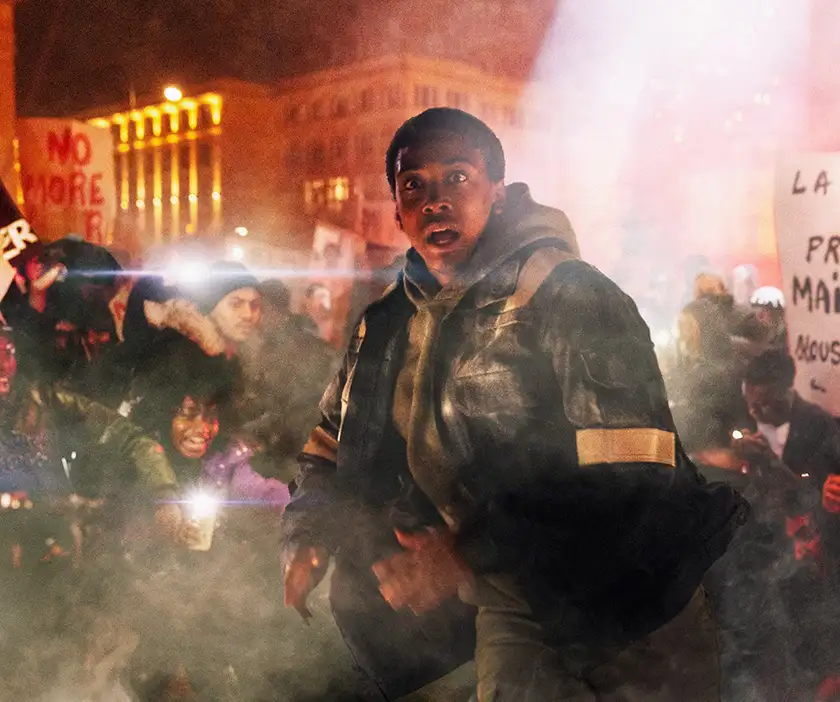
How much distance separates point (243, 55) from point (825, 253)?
142 cm

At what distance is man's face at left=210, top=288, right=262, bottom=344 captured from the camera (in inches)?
99.8

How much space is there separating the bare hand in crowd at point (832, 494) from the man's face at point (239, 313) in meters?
1.43

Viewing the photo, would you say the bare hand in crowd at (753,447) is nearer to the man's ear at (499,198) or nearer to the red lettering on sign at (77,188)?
the man's ear at (499,198)

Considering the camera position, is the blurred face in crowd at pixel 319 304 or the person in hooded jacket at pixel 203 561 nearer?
the blurred face in crowd at pixel 319 304

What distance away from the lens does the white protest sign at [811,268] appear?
2.13 meters

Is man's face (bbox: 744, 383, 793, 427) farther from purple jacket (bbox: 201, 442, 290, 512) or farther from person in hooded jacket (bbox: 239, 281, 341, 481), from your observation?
purple jacket (bbox: 201, 442, 290, 512)

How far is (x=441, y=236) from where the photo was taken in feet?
6.20

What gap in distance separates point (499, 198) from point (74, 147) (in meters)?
1.30

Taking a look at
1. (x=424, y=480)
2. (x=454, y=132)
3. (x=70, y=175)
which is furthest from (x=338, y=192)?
(x=70, y=175)

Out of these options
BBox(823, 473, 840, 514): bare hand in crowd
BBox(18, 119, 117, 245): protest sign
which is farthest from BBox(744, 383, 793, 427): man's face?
BBox(18, 119, 117, 245): protest sign

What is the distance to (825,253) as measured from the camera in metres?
2.20

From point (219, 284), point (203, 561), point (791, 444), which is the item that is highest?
point (219, 284)

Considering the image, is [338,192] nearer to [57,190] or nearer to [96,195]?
[96,195]

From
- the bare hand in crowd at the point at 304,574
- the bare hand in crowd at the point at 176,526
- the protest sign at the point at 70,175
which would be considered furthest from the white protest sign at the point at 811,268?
the protest sign at the point at 70,175
